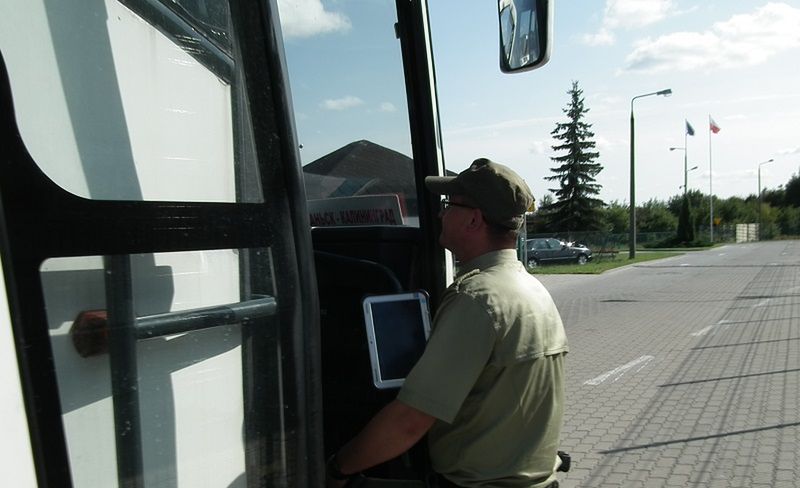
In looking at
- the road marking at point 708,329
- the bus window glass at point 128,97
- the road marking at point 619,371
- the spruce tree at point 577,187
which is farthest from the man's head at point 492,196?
the spruce tree at point 577,187

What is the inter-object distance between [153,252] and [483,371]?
38.0 inches

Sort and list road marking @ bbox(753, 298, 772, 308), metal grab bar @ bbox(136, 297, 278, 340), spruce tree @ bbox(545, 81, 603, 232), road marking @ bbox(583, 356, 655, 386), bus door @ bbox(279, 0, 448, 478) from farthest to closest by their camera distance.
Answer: spruce tree @ bbox(545, 81, 603, 232) < road marking @ bbox(753, 298, 772, 308) < road marking @ bbox(583, 356, 655, 386) < bus door @ bbox(279, 0, 448, 478) < metal grab bar @ bbox(136, 297, 278, 340)

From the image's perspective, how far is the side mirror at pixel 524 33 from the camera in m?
2.11

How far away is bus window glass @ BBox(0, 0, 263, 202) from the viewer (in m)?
1.25

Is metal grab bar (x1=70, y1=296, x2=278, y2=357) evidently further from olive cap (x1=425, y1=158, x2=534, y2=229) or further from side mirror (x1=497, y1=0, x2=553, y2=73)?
side mirror (x1=497, y1=0, x2=553, y2=73)

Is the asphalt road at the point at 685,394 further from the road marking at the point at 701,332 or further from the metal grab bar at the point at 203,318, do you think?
the metal grab bar at the point at 203,318

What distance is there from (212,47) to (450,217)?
2.93 feet

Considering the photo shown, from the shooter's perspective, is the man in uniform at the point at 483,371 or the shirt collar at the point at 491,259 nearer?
Answer: the man in uniform at the point at 483,371

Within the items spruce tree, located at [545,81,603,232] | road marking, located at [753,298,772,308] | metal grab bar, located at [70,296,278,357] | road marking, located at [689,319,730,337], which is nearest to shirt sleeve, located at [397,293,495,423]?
metal grab bar, located at [70,296,278,357]

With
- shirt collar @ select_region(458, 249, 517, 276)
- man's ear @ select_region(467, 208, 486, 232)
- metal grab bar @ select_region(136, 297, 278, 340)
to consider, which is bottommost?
metal grab bar @ select_region(136, 297, 278, 340)

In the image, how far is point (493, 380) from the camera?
1.96m

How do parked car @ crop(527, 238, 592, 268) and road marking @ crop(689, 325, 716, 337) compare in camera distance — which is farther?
parked car @ crop(527, 238, 592, 268)

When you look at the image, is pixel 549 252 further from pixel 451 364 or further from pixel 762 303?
pixel 451 364

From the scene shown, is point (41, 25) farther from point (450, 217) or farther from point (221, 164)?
point (450, 217)
